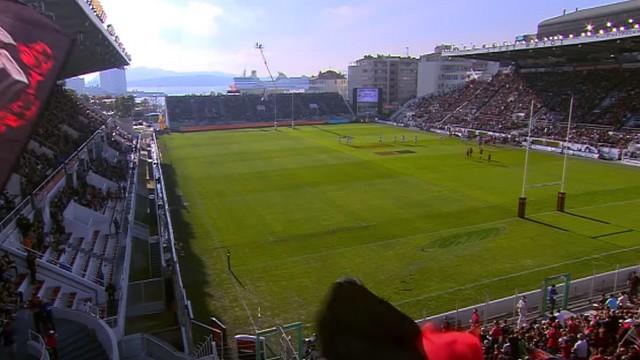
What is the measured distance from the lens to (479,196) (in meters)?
31.8

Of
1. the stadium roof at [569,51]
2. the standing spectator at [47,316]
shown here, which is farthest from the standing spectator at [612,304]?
the stadium roof at [569,51]

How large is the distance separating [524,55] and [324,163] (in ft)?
114

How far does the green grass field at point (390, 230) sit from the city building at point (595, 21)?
3032cm

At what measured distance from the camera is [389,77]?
11625cm

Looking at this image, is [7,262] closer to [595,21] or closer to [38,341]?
[38,341]

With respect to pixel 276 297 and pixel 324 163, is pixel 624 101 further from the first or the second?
pixel 276 297

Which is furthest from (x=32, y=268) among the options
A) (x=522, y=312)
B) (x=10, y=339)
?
(x=522, y=312)

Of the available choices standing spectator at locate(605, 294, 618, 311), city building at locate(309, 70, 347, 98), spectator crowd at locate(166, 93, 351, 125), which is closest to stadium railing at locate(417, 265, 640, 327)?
standing spectator at locate(605, 294, 618, 311)

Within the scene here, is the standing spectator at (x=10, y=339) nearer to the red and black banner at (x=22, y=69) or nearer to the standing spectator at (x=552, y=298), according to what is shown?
the red and black banner at (x=22, y=69)

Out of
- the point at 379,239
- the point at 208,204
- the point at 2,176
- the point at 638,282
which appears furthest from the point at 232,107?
the point at 2,176

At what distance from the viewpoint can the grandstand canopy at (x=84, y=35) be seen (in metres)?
26.0

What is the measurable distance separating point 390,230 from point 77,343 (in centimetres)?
1593

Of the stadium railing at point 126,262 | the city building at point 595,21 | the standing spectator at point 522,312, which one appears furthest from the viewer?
the city building at point 595,21

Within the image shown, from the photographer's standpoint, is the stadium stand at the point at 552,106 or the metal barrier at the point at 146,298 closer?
the metal barrier at the point at 146,298
